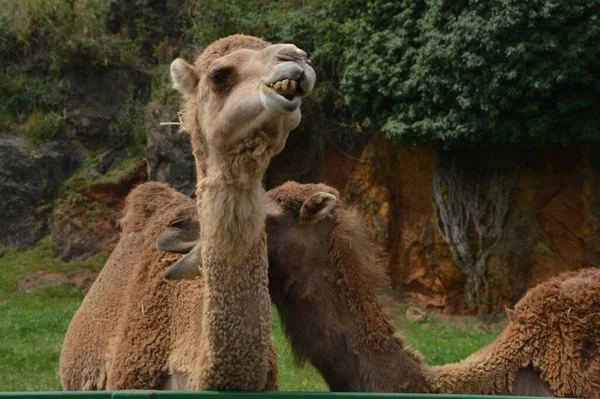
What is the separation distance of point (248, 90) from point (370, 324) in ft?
6.20

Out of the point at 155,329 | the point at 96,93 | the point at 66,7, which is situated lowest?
the point at 155,329

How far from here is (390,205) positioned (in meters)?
15.8

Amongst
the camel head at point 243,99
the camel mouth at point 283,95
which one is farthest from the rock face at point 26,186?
the camel mouth at point 283,95

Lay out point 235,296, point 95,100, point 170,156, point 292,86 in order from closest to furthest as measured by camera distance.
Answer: point 292,86 < point 235,296 < point 170,156 < point 95,100

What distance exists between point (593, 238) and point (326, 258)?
31.6 feet

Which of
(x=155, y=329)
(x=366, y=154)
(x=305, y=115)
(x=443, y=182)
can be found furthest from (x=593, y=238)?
(x=155, y=329)

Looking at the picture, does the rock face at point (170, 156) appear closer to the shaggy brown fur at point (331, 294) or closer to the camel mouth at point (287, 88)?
the shaggy brown fur at point (331, 294)

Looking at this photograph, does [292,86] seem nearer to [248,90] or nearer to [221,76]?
[248,90]

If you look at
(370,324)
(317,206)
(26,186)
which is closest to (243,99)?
(317,206)

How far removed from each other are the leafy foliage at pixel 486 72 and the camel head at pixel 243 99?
8883 mm

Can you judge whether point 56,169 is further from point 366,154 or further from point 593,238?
point 593,238

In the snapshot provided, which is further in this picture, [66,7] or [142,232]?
[66,7]

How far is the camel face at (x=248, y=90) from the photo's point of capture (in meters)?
3.96

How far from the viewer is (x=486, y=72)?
13.2 metres
